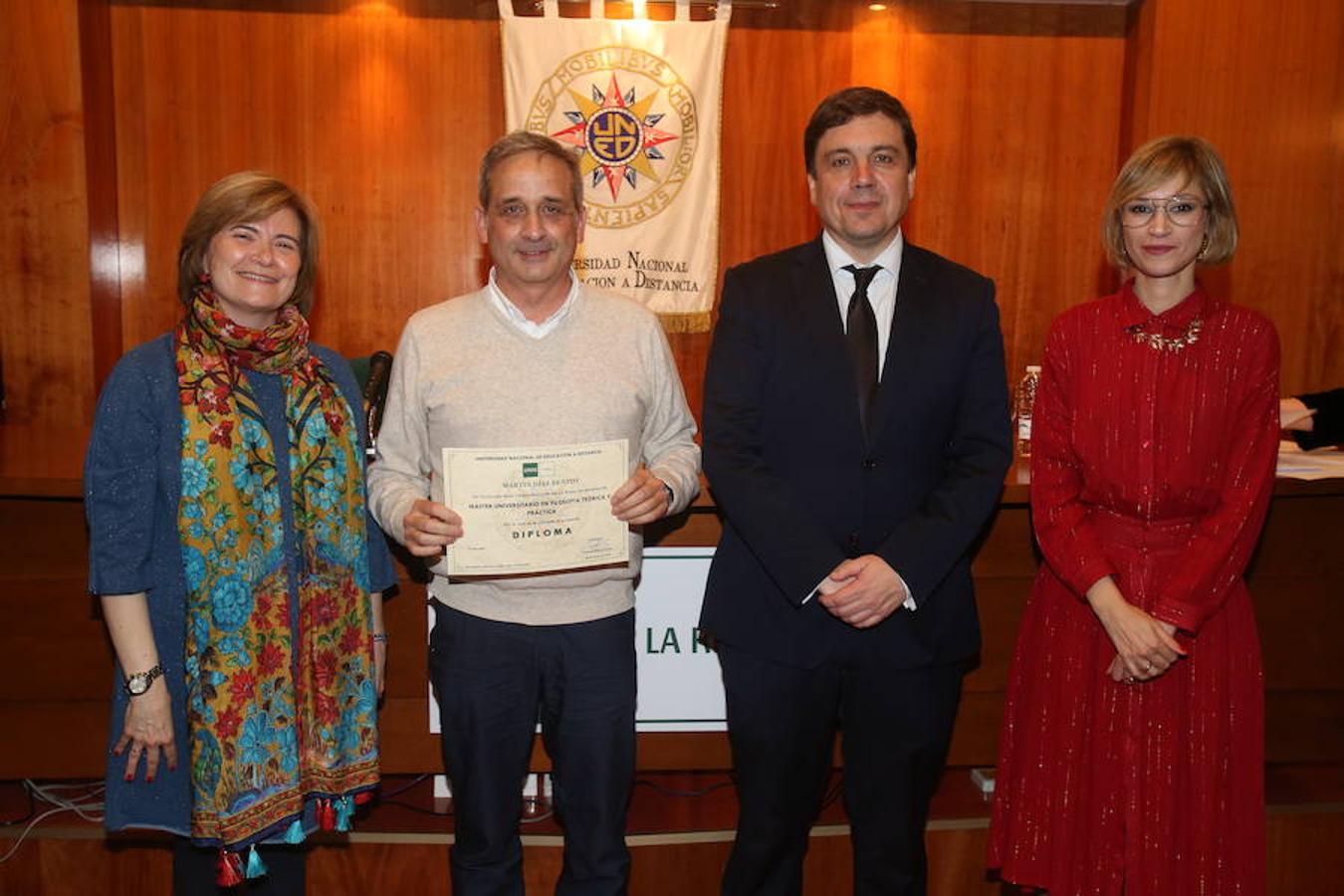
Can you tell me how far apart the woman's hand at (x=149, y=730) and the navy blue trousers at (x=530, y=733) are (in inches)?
19.2

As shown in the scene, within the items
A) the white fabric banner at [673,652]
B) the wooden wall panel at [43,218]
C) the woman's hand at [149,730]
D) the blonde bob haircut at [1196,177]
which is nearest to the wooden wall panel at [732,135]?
the wooden wall panel at [43,218]

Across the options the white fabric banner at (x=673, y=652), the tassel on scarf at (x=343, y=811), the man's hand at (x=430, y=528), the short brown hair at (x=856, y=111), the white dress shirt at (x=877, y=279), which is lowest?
the tassel on scarf at (x=343, y=811)

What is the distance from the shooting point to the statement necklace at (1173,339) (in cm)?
212

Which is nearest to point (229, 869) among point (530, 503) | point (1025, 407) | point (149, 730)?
point (149, 730)

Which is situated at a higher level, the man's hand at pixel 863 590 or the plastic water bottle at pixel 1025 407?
the plastic water bottle at pixel 1025 407

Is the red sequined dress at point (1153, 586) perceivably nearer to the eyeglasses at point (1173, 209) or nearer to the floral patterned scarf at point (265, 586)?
the eyeglasses at point (1173, 209)

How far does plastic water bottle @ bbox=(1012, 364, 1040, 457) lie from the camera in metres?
3.30

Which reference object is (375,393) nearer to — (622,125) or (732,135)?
(622,125)

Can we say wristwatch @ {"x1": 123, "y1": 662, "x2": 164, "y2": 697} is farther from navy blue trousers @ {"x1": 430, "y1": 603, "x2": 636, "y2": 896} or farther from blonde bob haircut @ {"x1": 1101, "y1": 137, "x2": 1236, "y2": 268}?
blonde bob haircut @ {"x1": 1101, "y1": 137, "x2": 1236, "y2": 268}

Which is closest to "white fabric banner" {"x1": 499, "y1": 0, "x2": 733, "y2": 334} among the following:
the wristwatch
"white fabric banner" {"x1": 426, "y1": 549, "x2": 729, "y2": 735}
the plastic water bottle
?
the plastic water bottle

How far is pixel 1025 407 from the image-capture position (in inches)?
147

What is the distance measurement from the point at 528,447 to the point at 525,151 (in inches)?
22.3

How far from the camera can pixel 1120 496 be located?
7.03 feet

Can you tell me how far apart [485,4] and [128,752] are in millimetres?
3488
